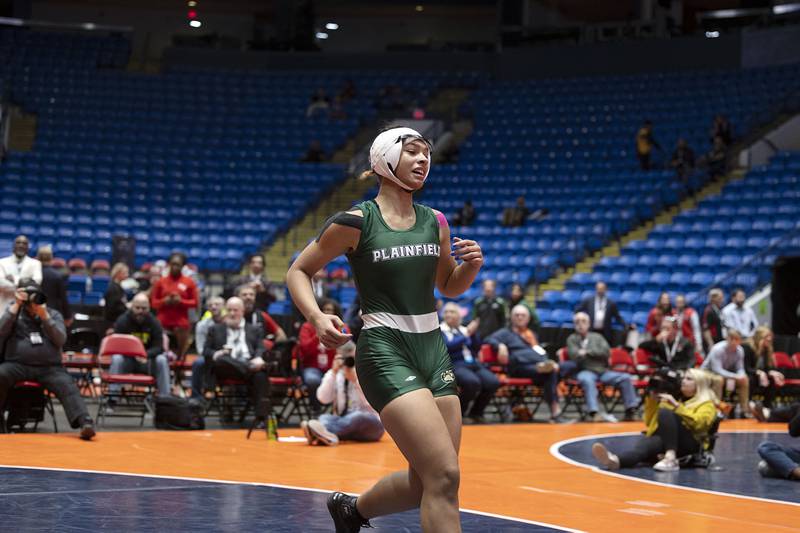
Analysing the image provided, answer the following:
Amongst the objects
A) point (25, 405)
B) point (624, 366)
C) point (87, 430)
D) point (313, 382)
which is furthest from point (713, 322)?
point (25, 405)

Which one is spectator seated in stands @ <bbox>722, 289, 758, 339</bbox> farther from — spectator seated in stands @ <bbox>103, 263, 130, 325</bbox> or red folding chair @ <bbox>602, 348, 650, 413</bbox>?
spectator seated in stands @ <bbox>103, 263, 130, 325</bbox>

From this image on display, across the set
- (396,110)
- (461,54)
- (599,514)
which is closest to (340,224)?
(599,514)

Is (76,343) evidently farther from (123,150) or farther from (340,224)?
(123,150)

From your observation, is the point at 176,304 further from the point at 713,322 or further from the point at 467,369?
the point at 713,322

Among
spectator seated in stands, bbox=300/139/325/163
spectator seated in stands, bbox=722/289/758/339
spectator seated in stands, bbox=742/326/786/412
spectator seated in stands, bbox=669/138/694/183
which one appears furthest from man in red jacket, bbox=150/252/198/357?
spectator seated in stands, bbox=300/139/325/163

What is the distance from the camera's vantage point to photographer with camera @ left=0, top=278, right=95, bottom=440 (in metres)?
10.1

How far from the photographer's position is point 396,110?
29172 millimetres

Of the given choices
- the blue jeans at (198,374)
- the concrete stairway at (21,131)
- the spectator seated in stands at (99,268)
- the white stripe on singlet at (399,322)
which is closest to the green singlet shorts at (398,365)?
the white stripe on singlet at (399,322)

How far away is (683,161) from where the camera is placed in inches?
921

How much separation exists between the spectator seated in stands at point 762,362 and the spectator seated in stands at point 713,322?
1.36 meters

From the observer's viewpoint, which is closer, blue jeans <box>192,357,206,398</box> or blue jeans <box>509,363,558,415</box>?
blue jeans <box>192,357,206,398</box>

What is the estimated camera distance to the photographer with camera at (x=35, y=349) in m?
10.1

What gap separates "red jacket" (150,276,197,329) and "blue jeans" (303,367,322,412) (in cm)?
228

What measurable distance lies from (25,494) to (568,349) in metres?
8.58
